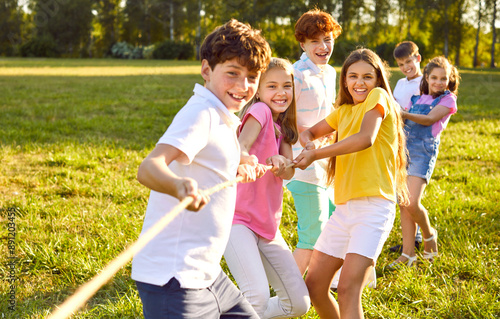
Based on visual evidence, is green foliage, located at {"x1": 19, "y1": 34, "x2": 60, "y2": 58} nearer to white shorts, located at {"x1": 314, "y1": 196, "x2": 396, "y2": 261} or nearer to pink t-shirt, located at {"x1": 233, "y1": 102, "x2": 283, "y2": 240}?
pink t-shirt, located at {"x1": 233, "y1": 102, "x2": 283, "y2": 240}

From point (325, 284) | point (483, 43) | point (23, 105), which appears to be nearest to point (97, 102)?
point (23, 105)

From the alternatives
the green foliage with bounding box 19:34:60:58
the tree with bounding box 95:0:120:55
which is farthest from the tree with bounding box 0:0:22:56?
the tree with bounding box 95:0:120:55

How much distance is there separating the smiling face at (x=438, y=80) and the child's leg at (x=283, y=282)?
220 cm

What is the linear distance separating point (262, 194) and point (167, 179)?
1233mm

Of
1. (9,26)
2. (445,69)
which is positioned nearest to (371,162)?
(445,69)

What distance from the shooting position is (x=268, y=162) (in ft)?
8.82

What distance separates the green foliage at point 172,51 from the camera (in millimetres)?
47250

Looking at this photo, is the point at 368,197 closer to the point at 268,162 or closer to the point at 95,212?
the point at 268,162

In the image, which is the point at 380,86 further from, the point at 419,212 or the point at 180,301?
the point at 180,301

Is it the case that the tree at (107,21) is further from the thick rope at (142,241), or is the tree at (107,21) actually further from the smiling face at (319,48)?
the thick rope at (142,241)

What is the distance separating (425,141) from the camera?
161 inches

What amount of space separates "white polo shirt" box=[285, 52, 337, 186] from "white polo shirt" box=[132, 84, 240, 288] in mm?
1413

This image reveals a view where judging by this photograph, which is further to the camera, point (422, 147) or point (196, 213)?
point (422, 147)

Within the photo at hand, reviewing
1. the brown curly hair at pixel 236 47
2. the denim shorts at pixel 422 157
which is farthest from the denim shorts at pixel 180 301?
the denim shorts at pixel 422 157
